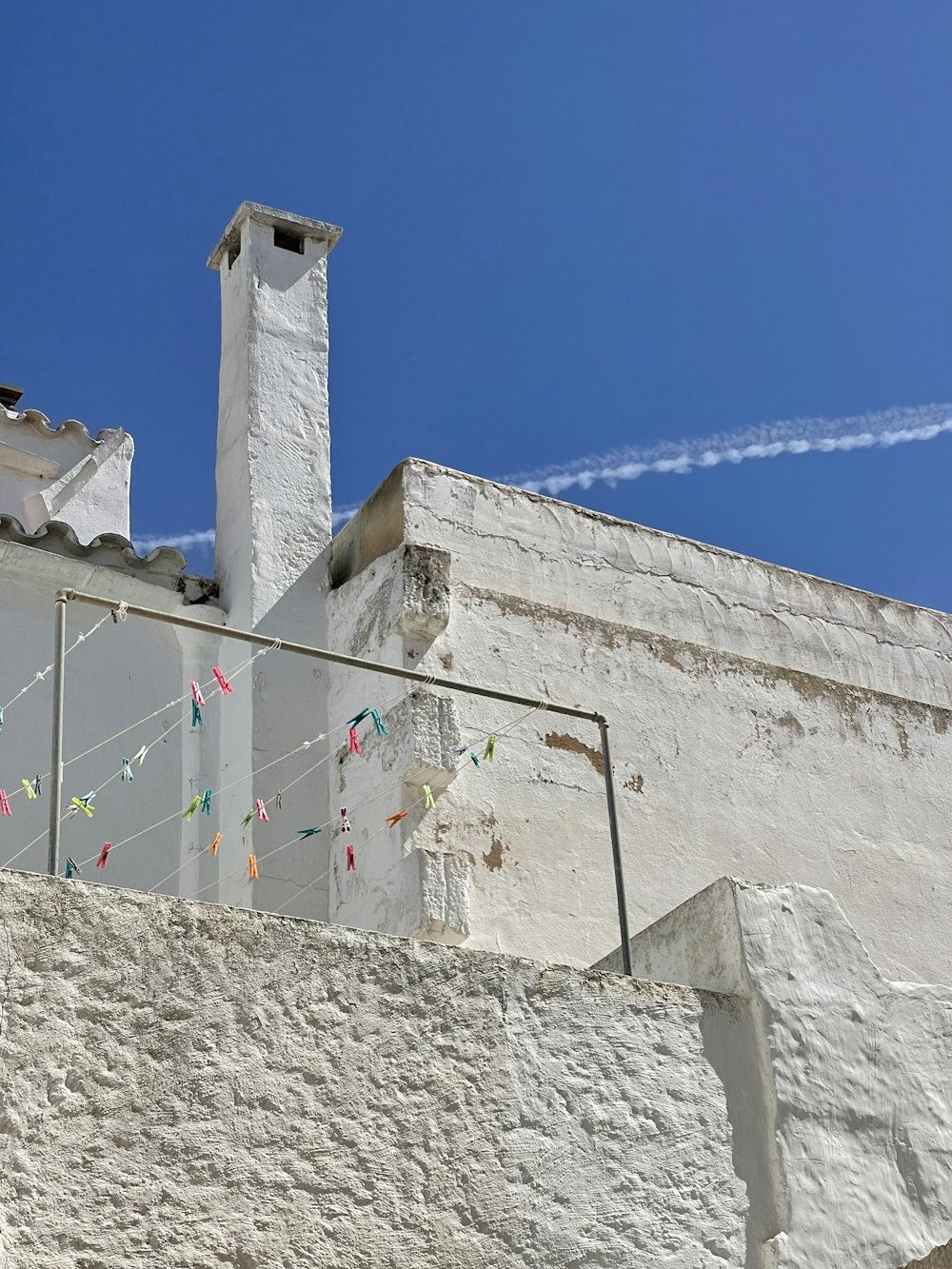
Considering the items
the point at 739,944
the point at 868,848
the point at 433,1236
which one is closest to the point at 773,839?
the point at 868,848

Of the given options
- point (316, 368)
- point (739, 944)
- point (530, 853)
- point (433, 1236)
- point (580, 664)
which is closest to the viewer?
point (433, 1236)

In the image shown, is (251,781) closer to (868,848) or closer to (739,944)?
(739,944)

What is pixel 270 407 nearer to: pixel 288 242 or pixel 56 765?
pixel 288 242

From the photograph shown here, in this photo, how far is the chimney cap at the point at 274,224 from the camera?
9.41m

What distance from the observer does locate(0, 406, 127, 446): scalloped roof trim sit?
37.2 feet

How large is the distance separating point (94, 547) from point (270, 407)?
1307 mm

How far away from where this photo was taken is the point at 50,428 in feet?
37.3

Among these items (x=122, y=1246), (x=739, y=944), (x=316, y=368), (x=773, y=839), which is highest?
(x=316, y=368)

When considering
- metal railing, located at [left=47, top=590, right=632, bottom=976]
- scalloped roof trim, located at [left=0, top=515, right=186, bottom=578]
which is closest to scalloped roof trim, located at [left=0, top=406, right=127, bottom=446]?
scalloped roof trim, located at [left=0, top=515, right=186, bottom=578]

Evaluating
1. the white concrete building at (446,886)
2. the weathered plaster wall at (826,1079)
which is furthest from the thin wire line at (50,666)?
the weathered plaster wall at (826,1079)

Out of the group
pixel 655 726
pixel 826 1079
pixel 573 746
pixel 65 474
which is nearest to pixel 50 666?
pixel 573 746

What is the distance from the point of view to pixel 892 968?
9000 millimetres

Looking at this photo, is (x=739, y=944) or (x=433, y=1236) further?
(x=739, y=944)

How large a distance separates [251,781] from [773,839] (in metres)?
2.88
